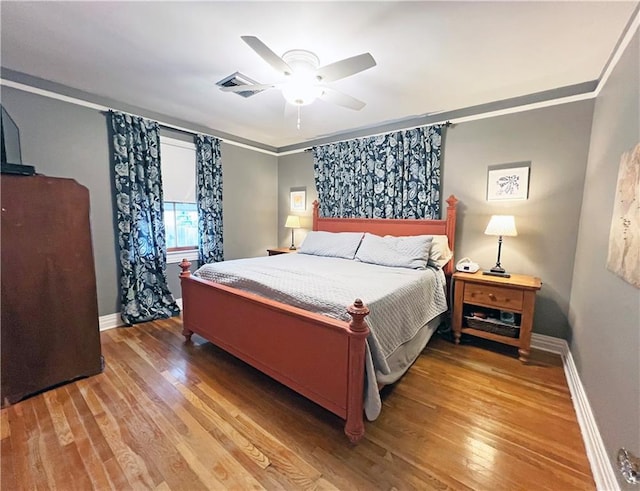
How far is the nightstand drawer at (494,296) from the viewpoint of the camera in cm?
251

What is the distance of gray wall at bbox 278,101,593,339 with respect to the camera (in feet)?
8.39

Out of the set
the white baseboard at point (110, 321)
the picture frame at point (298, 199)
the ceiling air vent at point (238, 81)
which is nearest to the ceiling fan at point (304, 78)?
the ceiling air vent at point (238, 81)

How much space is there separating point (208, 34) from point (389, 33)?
1.20 m

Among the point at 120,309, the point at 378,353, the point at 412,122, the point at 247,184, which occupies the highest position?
the point at 412,122

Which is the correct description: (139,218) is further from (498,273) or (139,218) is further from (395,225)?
(498,273)

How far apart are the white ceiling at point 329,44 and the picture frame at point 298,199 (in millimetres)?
1804

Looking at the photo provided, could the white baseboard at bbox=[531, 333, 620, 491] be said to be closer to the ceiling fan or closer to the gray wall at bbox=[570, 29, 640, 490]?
the gray wall at bbox=[570, 29, 640, 490]

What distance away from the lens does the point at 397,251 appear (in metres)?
2.96

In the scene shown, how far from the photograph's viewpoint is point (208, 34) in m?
1.86

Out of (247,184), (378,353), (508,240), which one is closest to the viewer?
(378,353)

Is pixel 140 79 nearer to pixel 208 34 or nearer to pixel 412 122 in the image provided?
pixel 208 34

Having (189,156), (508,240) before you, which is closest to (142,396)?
(189,156)

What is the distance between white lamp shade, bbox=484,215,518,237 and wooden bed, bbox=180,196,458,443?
1.86m

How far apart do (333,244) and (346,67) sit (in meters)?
2.10
